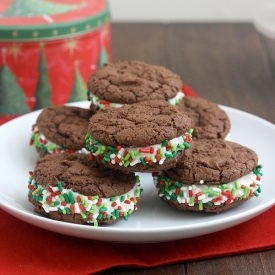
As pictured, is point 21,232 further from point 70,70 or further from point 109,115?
point 70,70

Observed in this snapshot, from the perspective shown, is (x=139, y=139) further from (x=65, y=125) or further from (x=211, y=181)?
(x=65, y=125)

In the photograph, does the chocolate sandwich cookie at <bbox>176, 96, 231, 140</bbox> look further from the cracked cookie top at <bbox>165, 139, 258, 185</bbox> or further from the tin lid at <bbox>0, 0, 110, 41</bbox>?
the tin lid at <bbox>0, 0, 110, 41</bbox>

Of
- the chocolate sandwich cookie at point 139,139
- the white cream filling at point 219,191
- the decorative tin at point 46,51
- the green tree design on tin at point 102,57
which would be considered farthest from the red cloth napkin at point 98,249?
Result: the green tree design on tin at point 102,57

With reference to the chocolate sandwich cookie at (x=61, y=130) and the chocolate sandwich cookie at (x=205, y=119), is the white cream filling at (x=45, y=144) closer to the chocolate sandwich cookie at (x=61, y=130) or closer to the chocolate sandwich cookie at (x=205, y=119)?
the chocolate sandwich cookie at (x=61, y=130)

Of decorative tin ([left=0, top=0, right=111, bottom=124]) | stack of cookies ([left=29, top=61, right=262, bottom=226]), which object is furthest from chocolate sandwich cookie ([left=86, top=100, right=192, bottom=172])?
decorative tin ([left=0, top=0, right=111, bottom=124])

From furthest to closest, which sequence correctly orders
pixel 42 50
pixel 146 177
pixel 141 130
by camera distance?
pixel 42 50 → pixel 146 177 → pixel 141 130

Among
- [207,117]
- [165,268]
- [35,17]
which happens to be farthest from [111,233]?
[35,17]

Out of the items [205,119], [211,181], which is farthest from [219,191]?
[205,119]
